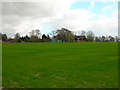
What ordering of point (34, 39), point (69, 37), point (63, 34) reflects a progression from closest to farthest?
point (34, 39) < point (69, 37) < point (63, 34)

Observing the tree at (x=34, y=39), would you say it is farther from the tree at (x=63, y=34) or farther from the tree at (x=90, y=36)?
the tree at (x=90, y=36)

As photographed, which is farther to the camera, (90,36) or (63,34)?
(90,36)

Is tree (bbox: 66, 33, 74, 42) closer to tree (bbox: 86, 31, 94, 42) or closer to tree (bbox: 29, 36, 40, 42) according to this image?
tree (bbox: 86, 31, 94, 42)

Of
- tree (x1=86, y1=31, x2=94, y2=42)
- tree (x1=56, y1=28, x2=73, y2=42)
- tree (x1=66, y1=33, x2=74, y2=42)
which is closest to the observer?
tree (x1=66, y1=33, x2=74, y2=42)

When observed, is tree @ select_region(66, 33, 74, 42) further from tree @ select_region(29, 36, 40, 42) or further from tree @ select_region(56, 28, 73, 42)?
tree @ select_region(29, 36, 40, 42)

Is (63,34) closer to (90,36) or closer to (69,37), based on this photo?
(69,37)

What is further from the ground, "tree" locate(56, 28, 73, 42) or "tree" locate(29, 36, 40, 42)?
"tree" locate(56, 28, 73, 42)

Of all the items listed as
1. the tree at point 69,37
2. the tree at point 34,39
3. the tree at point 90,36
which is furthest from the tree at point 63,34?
the tree at point 34,39

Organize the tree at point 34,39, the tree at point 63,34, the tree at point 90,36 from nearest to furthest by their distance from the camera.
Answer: the tree at point 34,39
the tree at point 63,34
the tree at point 90,36

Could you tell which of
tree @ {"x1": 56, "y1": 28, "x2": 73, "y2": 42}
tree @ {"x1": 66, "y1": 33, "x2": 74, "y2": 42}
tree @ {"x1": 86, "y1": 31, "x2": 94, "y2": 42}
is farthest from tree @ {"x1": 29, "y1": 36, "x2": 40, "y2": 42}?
tree @ {"x1": 86, "y1": 31, "x2": 94, "y2": 42}

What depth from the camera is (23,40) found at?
105500 mm

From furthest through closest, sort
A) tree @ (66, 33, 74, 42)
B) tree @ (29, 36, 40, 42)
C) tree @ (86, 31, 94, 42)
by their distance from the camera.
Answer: tree @ (86, 31, 94, 42)
tree @ (66, 33, 74, 42)
tree @ (29, 36, 40, 42)

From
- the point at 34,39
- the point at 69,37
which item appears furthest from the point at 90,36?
the point at 34,39

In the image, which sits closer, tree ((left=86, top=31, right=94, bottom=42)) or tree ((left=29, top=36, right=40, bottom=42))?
tree ((left=29, top=36, right=40, bottom=42))
